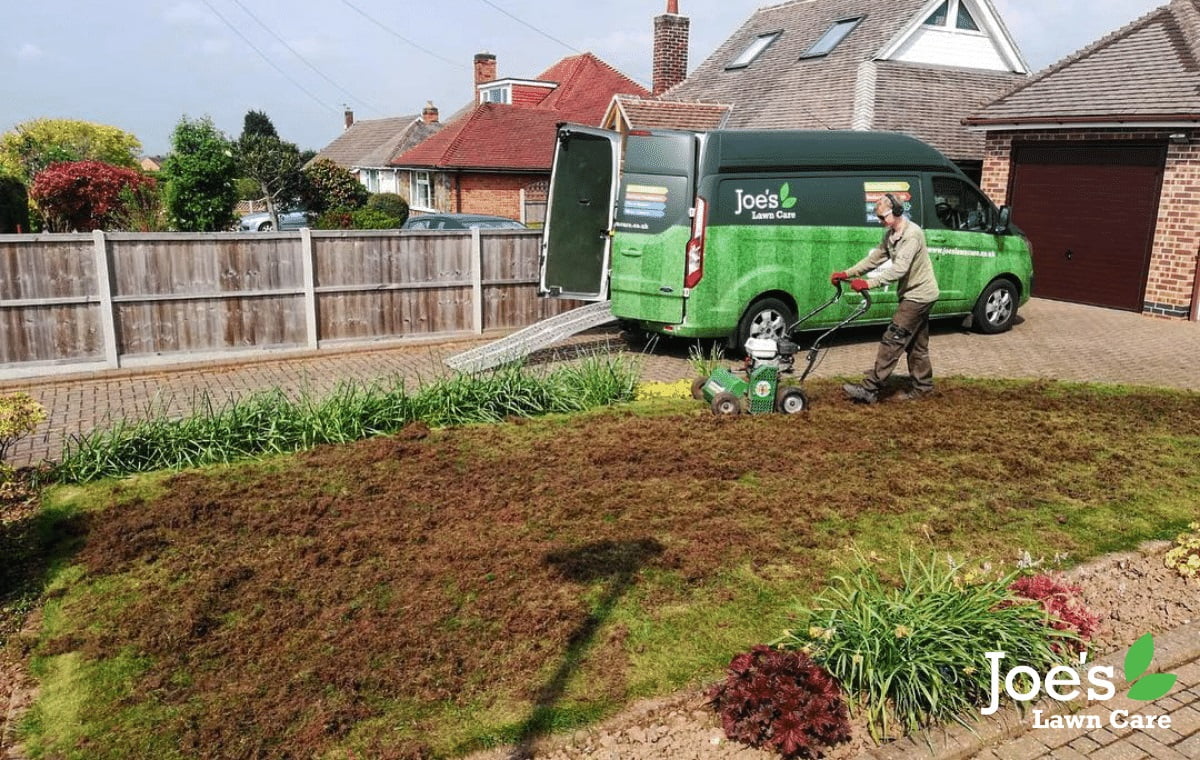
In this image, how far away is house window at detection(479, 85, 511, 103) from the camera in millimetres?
42281

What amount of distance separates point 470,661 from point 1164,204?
14.3 metres

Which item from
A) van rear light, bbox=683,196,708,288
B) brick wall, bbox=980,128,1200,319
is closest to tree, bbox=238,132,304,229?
van rear light, bbox=683,196,708,288

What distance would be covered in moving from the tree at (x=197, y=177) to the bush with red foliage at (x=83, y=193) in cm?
121

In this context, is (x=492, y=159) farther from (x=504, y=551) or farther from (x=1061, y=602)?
(x=1061, y=602)

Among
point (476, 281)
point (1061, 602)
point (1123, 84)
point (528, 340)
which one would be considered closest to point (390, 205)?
point (476, 281)

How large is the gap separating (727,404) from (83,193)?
16.4m

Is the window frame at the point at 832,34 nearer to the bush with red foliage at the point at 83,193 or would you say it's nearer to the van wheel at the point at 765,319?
the van wheel at the point at 765,319

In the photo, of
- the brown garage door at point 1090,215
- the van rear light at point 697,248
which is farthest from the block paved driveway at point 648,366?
the brown garage door at point 1090,215

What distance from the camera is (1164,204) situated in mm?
14945

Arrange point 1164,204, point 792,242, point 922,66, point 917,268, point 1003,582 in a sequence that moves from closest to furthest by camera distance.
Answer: point 1003,582, point 917,268, point 792,242, point 1164,204, point 922,66

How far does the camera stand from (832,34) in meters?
24.1

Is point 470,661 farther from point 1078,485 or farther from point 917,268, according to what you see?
point 917,268

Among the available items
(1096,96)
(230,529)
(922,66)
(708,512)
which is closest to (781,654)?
(708,512)

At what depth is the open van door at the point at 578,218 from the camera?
12656 mm
